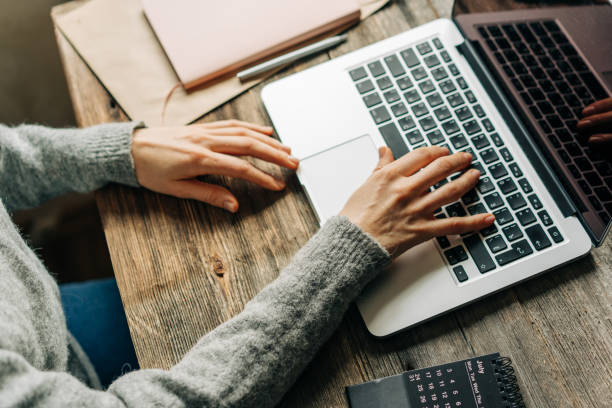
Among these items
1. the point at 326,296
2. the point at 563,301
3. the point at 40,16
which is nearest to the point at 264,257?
the point at 326,296

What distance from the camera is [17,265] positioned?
608 millimetres

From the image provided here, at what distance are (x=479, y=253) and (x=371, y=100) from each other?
289 millimetres

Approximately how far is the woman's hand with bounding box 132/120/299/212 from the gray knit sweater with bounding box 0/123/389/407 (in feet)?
0.11

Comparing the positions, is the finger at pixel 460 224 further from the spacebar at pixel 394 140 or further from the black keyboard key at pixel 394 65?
the black keyboard key at pixel 394 65

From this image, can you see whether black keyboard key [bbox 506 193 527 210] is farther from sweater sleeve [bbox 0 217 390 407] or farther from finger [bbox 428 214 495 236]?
sweater sleeve [bbox 0 217 390 407]

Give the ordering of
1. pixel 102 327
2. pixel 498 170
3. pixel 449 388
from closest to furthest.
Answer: pixel 449 388
pixel 498 170
pixel 102 327

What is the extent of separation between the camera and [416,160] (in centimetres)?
65

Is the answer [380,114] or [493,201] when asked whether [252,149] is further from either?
[493,201]

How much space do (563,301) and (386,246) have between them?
26 cm

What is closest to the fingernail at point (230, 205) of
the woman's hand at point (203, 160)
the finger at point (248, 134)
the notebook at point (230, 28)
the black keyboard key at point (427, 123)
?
the woman's hand at point (203, 160)

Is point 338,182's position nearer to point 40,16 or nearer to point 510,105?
Result: point 510,105

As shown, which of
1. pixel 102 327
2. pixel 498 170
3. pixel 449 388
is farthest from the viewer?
pixel 102 327

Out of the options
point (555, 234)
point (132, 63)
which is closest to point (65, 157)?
point (132, 63)

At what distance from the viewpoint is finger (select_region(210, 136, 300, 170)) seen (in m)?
0.67
